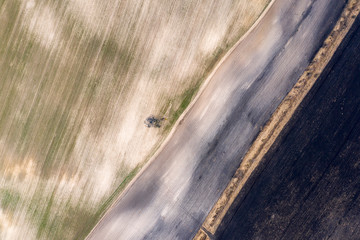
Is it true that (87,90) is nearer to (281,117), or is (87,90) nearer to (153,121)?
(153,121)

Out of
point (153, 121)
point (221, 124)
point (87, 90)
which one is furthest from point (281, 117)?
point (87, 90)

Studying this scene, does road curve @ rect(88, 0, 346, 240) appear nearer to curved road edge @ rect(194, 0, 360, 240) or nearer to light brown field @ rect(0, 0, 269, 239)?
curved road edge @ rect(194, 0, 360, 240)

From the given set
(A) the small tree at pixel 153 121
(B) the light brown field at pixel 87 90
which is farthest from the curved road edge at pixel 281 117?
(A) the small tree at pixel 153 121

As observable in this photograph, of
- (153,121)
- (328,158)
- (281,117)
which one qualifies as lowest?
(153,121)

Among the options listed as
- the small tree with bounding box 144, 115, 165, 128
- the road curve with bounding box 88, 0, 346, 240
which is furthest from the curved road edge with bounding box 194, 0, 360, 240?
the small tree with bounding box 144, 115, 165, 128

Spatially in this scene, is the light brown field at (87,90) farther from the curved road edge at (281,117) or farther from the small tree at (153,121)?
the curved road edge at (281,117)

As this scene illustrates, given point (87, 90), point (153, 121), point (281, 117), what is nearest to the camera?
point (153, 121)
